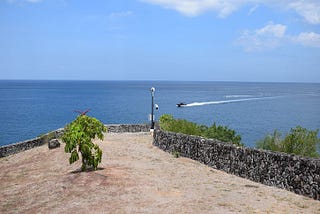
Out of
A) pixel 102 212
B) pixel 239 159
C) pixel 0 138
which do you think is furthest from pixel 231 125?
pixel 102 212

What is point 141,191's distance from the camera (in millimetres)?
15102

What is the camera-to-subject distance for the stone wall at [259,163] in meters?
14.6

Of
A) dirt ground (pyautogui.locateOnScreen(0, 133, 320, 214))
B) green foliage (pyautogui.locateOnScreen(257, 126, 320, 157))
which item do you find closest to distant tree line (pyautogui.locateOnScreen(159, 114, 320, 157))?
green foliage (pyautogui.locateOnScreen(257, 126, 320, 157))

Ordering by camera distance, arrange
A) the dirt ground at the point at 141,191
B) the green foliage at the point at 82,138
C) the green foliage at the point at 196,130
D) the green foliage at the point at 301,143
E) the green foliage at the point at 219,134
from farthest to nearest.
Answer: the green foliage at the point at 219,134, the green foliage at the point at 196,130, the green foliage at the point at 301,143, the green foliage at the point at 82,138, the dirt ground at the point at 141,191

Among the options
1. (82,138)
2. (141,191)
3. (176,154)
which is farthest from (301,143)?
(82,138)

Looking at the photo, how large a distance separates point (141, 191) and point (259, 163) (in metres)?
5.37

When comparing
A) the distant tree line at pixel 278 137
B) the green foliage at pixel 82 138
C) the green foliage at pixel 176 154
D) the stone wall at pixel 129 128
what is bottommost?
the stone wall at pixel 129 128

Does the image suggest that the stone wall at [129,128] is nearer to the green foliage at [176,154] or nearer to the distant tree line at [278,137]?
the distant tree line at [278,137]

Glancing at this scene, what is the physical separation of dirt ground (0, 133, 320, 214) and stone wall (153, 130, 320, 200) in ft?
1.30

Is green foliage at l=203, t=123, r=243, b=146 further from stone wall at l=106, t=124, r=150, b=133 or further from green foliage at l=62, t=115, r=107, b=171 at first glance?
green foliage at l=62, t=115, r=107, b=171

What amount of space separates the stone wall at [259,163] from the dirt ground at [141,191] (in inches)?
15.6

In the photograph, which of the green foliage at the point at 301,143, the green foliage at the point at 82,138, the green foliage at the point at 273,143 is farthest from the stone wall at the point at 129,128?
the green foliage at the point at 82,138

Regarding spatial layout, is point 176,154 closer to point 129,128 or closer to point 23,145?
point 129,128

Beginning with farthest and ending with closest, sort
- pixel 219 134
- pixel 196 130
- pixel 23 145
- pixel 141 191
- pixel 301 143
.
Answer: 1. pixel 23 145
2. pixel 219 134
3. pixel 196 130
4. pixel 301 143
5. pixel 141 191
